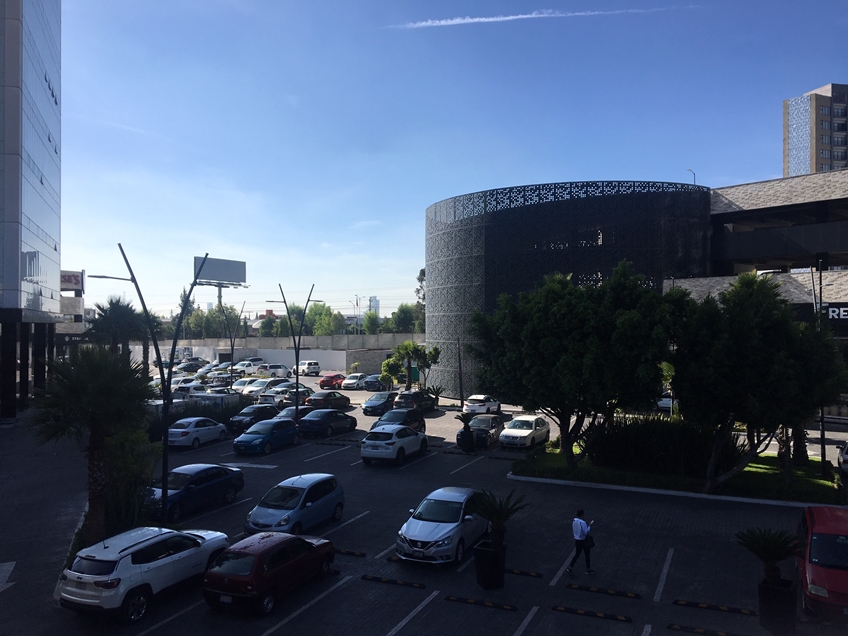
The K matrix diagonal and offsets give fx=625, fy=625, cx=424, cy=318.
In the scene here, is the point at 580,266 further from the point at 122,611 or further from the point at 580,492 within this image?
the point at 122,611

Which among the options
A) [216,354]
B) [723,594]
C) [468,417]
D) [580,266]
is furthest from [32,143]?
[216,354]

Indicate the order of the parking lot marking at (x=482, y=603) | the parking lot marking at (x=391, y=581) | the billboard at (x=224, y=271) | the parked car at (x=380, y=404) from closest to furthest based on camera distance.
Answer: the parking lot marking at (x=482, y=603), the parking lot marking at (x=391, y=581), the parked car at (x=380, y=404), the billboard at (x=224, y=271)

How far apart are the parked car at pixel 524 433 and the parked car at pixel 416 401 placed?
1077 cm

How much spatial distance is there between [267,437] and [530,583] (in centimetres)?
1790

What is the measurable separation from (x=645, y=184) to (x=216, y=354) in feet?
228

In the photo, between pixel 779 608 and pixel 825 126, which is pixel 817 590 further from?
pixel 825 126

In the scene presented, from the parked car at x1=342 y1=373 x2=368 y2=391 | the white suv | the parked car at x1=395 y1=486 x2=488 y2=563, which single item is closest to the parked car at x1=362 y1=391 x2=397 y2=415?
the parked car at x1=342 y1=373 x2=368 y2=391

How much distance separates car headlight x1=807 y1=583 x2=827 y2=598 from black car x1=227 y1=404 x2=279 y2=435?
27144mm

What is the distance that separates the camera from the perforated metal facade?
141 feet

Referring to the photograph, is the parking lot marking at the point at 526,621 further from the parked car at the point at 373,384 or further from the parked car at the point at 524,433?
the parked car at the point at 373,384

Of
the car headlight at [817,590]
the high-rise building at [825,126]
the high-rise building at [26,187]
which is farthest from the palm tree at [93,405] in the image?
the high-rise building at [825,126]

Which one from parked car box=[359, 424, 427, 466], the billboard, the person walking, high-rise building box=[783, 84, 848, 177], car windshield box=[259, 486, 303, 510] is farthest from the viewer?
the billboard

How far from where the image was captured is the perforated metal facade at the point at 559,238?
141ft

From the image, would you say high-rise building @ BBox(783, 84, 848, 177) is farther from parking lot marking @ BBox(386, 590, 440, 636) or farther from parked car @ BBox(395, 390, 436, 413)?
parking lot marking @ BBox(386, 590, 440, 636)
